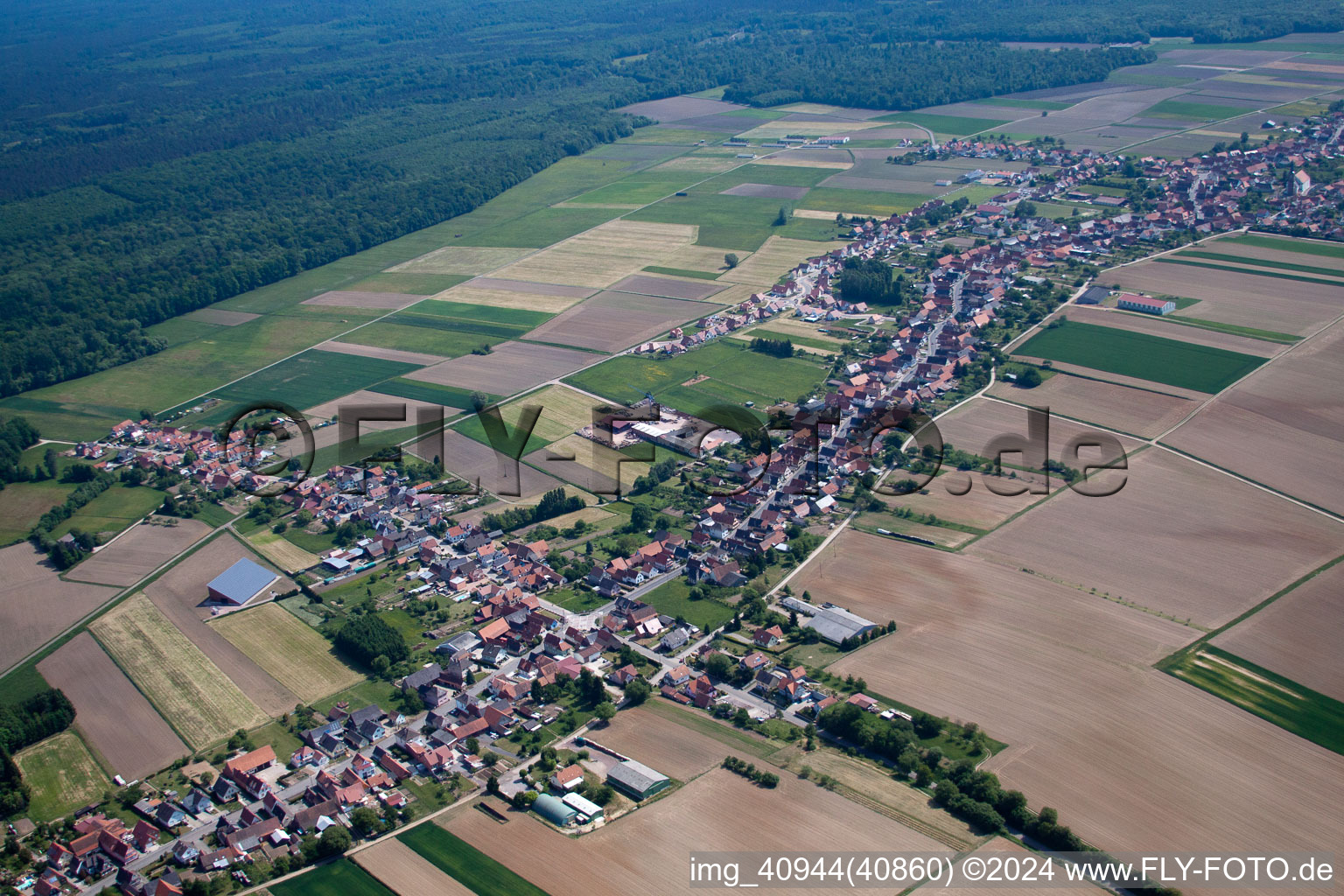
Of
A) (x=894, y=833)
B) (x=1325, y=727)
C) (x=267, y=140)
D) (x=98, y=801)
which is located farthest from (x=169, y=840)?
(x=267, y=140)

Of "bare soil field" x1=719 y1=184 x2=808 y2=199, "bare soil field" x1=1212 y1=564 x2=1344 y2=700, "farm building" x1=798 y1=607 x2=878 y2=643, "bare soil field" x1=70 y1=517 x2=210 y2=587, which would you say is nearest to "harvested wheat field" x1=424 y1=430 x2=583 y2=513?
"bare soil field" x1=70 y1=517 x2=210 y2=587

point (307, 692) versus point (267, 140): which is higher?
point (267, 140)

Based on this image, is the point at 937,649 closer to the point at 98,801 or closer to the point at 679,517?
the point at 679,517

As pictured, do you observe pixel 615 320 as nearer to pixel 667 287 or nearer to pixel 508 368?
pixel 667 287

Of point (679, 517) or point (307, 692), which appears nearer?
point (307, 692)

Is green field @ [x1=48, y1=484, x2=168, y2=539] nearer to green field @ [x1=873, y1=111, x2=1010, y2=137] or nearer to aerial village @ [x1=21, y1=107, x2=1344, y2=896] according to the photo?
aerial village @ [x1=21, y1=107, x2=1344, y2=896]

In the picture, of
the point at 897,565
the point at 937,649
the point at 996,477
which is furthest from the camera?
the point at 996,477

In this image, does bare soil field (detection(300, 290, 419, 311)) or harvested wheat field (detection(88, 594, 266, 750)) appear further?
bare soil field (detection(300, 290, 419, 311))

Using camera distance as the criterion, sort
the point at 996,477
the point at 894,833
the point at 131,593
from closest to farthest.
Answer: the point at 894,833 < the point at 131,593 < the point at 996,477
